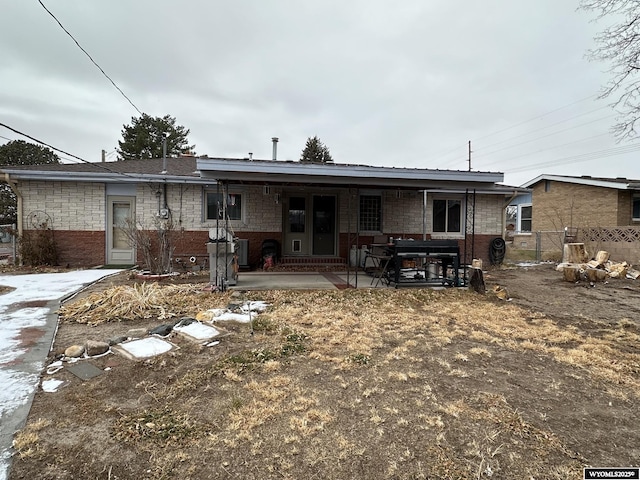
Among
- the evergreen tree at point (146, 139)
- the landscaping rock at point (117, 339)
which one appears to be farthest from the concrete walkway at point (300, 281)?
the evergreen tree at point (146, 139)

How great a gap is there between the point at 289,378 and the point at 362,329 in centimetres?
191

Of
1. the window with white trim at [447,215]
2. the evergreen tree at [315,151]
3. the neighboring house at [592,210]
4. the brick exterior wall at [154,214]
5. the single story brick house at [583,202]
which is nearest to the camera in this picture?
the brick exterior wall at [154,214]

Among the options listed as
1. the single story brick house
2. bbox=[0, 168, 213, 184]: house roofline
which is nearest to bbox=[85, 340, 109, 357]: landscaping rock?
bbox=[0, 168, 213, 184]: house roofline

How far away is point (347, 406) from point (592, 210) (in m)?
19.7

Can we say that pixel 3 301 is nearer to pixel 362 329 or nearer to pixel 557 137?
pixel 362 329

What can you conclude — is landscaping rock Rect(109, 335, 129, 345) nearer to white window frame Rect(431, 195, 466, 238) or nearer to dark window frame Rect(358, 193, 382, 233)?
dark window frame Rect(358, 193, 382, 233)

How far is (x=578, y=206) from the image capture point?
17250 mm

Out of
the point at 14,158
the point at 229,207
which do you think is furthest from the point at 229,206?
the point at 14,158

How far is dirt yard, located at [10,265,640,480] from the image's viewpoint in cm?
206

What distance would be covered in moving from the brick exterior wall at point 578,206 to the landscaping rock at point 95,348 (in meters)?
20.6

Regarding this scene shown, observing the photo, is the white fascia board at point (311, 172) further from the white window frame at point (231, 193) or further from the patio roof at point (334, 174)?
the white window frame at point (231, 193)

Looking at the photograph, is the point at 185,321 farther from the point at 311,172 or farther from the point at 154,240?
A: the point at 154,240

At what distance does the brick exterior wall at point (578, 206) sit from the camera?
1575 centimetres

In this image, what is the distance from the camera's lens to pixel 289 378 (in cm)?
325
